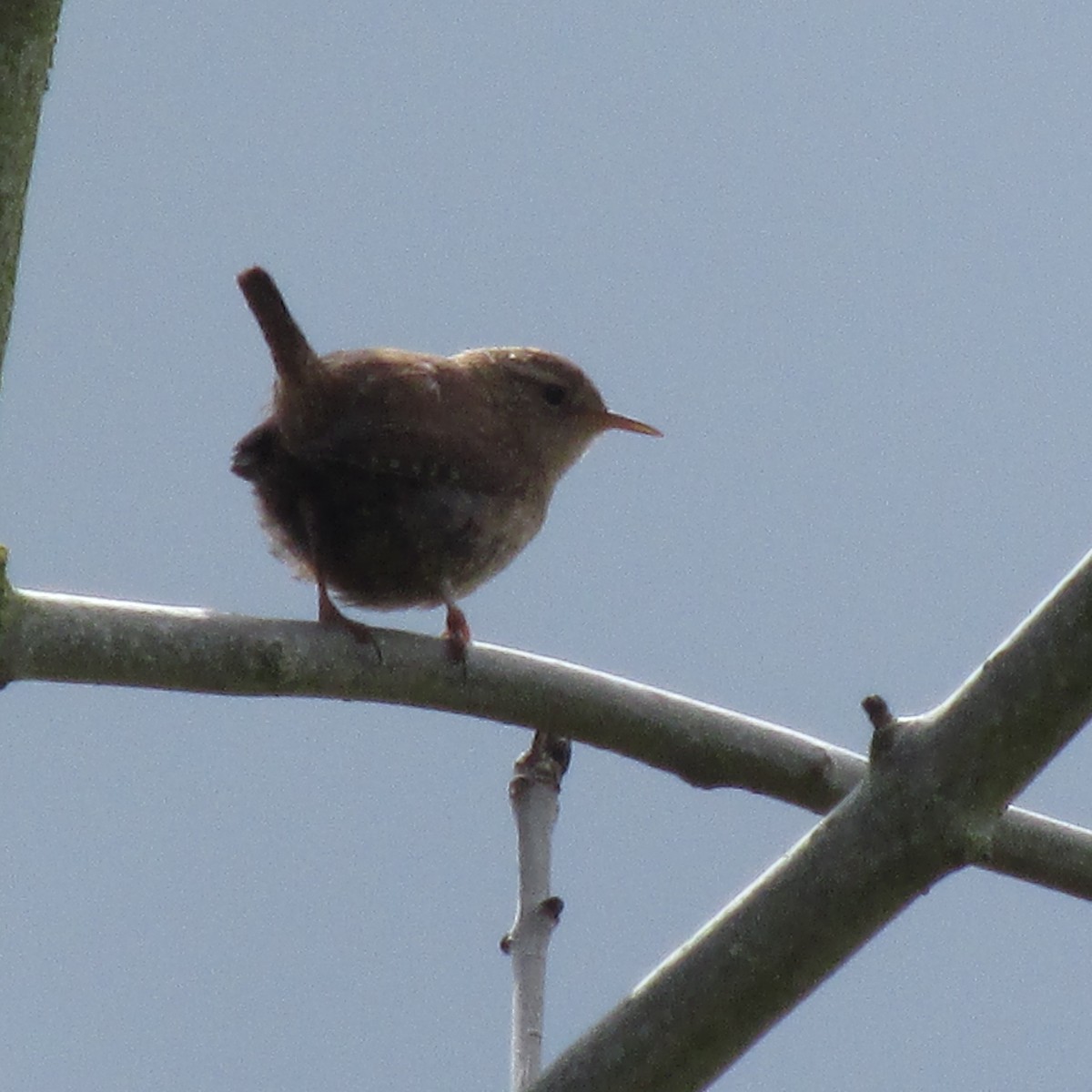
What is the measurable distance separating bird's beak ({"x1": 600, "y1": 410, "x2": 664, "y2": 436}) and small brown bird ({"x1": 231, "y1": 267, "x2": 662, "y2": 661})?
0.89 metres

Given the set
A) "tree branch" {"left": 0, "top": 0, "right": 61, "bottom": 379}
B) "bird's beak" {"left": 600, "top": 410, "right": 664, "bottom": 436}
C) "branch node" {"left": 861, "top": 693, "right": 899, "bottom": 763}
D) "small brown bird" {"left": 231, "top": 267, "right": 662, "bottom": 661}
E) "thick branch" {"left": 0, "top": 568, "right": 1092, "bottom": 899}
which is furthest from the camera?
"bird's beak" {"left": 600, "top": 410, "right": 664, "bottom": 436}

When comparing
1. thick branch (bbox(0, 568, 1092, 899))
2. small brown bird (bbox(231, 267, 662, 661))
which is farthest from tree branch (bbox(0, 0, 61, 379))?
small brown bird (bbox(231, 267, 662, 661))

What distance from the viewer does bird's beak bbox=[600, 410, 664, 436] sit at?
5.43 metres

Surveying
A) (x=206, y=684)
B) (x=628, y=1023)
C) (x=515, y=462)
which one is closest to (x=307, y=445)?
(x=515, y=462)

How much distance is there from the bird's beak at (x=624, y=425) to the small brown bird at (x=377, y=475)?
A: 35.1 inches

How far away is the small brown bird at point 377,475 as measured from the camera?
402 cm

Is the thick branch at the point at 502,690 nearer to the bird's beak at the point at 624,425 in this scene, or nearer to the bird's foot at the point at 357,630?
the bird's foot at the point at 357,630

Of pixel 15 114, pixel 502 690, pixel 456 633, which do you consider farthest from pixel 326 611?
pixel 15 114

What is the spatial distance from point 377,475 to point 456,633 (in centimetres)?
80

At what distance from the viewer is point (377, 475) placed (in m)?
4.04

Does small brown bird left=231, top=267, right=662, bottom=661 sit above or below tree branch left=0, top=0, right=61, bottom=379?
below

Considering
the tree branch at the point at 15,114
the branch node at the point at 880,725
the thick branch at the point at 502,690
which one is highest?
the tree branch at the point at 15,114

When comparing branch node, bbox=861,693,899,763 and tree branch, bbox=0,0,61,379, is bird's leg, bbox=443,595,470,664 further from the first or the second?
tree branch, bbox=0,0,61,379

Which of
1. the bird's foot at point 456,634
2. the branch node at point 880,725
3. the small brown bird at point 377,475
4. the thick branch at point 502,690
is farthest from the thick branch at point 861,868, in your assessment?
the small brown bird at point 377,475
